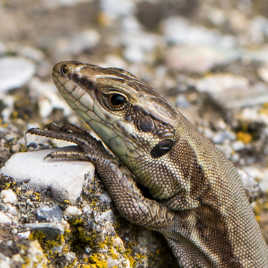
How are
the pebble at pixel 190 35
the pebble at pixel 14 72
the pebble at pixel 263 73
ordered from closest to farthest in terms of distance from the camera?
the pebble at pixel 14 72
the pebble at pixel 263 73
the pebble at pixel 190 35

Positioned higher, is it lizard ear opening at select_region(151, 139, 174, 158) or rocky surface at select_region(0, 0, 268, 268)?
lizard ear opening at select_region(151, 139, 174, 158)

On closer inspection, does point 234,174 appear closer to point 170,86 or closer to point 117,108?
point 117,108

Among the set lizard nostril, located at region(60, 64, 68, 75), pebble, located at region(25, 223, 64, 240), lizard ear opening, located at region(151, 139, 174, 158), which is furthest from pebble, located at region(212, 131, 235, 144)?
pebble, located at region(25, 223, 64, 240)

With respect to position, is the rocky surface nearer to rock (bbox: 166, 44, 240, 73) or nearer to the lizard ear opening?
rock (bbox: 166, 44, 240, 73)

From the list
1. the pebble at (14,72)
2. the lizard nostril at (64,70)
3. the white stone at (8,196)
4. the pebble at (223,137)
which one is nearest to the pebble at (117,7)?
the pebble at (14,72)

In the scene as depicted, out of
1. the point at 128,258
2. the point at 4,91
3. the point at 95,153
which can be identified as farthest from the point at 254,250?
the point at 4,91

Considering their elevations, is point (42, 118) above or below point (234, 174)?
below

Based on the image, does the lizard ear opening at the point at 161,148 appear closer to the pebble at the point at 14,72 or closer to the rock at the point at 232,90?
the rock at the point at 232,90
